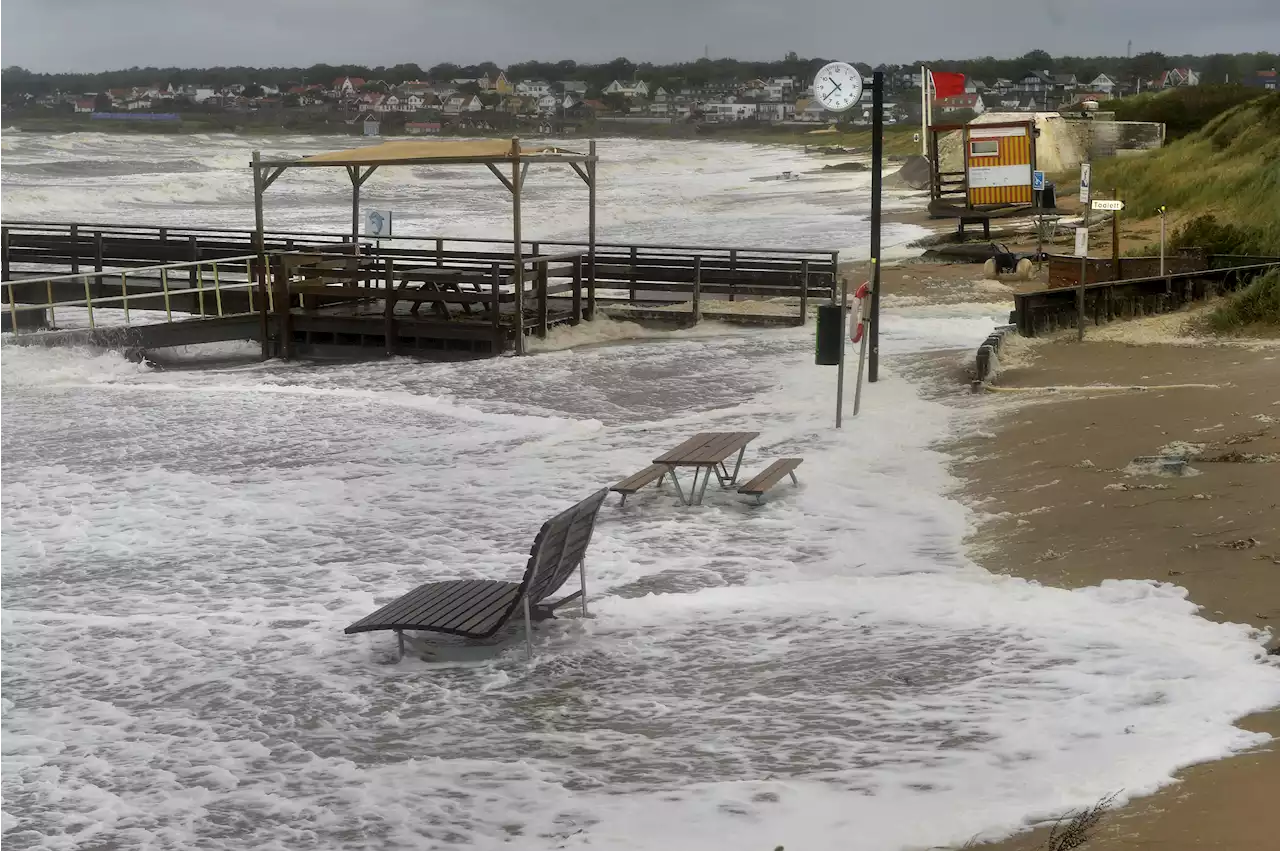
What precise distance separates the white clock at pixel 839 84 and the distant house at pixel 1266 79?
26.3 meters

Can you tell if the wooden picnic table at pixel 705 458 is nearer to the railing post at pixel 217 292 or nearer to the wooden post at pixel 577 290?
the wooden post at pixel 577 290

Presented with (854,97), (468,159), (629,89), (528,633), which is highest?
(629,89)

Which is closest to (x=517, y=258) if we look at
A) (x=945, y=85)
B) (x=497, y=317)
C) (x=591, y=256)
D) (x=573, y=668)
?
(x=497, y=317)

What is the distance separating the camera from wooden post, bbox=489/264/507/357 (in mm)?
18391

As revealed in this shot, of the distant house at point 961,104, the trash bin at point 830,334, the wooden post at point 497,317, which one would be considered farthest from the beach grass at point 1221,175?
the wooden post at point 497,317

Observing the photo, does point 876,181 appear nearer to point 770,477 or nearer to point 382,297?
point 770,477

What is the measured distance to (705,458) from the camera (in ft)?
33.8

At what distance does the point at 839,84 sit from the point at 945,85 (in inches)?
755

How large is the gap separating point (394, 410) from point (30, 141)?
9479cm

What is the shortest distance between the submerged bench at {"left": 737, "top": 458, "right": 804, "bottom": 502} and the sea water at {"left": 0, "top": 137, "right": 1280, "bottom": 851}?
5.6 inches

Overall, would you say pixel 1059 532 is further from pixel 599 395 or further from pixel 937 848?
pixel 599 395

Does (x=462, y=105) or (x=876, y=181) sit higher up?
(x=462, y=105)

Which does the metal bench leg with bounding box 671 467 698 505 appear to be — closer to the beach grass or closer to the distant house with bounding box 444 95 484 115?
the beach grass

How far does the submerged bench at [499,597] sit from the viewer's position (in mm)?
7016
